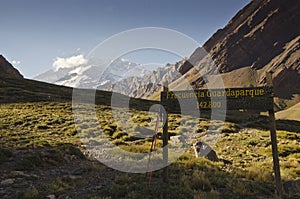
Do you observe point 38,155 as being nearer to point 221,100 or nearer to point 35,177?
point 35,177

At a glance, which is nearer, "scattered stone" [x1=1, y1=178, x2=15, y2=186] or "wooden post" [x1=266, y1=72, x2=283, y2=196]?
"wooden post" [x1=266, y1=72, x2=283, y2=196]

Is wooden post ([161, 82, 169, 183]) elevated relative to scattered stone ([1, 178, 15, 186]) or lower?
elevated

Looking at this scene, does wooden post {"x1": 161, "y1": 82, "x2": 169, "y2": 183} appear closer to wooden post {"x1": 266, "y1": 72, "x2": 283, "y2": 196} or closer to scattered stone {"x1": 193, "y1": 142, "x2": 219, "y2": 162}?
wooden post {"x1": 266, "y1": 72, "x2": 283, "y2": 196}

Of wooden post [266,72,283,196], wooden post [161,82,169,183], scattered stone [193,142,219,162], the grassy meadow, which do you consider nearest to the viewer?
wooden post [266,72,283,196]

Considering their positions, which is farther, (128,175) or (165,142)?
(128,175)

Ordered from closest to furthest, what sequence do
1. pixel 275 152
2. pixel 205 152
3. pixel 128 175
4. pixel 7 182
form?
Answer: pixel 275 152 < pixel 7 182 < pixel 128 175 < pixel 205 152

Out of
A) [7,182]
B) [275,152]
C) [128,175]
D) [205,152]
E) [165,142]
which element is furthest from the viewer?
[205,152]

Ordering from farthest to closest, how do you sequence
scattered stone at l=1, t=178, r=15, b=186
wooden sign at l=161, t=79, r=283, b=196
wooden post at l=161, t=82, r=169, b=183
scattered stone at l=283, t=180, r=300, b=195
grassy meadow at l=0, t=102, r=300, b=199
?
wooden post at l=161, t=82, r=169, b=183, scattered stone at l=1, t=178, r=15, b=186, scattered stone at l=283, t=180, r=300, b=195, wooden sign at l=161, t=79, r=283, b=196, grassy meadow at l=0, t=102, r=300, b=199

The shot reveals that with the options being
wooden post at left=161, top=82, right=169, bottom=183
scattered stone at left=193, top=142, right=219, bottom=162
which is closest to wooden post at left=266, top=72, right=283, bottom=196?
wooden post at left=161, top=82, right=169, bottom=183

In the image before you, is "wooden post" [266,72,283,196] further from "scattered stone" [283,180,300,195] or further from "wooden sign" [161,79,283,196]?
"scattered stone" [283,180,300,195]

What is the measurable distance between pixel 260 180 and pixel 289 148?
13078mm

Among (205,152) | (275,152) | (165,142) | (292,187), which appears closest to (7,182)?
(165,142)

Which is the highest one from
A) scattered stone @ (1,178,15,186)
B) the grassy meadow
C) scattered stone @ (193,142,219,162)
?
scattered stone @ (193,142,219,162)

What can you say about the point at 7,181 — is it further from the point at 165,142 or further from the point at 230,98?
the point at 230,98
